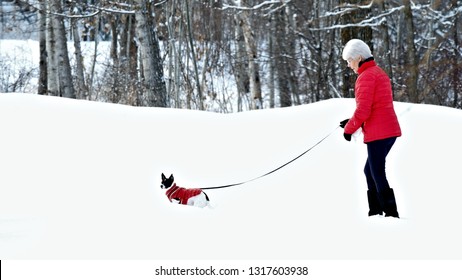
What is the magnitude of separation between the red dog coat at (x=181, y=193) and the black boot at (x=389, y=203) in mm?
1572

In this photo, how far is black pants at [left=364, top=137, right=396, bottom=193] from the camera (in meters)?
5.99

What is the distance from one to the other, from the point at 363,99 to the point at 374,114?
0.53ft

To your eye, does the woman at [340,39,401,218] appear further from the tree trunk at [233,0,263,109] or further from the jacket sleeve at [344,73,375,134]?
the tree trunk at [233,0,263,109]

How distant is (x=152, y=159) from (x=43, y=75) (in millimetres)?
13904

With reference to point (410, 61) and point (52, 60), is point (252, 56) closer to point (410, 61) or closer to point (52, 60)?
point (410, 61)

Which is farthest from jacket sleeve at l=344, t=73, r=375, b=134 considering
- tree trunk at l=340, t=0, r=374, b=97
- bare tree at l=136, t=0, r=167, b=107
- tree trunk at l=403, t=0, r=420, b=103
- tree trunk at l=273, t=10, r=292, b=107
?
tree trunk at l=273, t=10, r=292, b=107

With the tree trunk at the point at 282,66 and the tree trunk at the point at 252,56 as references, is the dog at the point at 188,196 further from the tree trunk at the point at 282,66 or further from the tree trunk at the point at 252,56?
the tree trunk at the point at 282,66

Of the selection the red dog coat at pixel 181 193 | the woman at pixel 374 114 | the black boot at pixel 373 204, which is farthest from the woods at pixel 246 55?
the woman at pixel 374 114

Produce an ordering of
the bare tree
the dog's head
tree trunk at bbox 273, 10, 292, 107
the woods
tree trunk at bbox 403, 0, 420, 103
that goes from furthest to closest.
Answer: tree trunk at bbox 273, 10, 292, 107 < tree trunk at bbox 403, 0, 420, 103 < the woods < the bare tree < the dog's head

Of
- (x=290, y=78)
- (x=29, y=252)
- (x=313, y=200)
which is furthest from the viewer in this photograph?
(x=290, y=78)

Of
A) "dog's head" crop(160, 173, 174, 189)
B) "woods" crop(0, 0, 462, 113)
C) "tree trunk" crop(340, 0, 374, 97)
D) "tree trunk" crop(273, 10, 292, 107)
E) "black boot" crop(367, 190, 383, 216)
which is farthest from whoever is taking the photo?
"tree trunk" crop(273, 10, 292, 107)

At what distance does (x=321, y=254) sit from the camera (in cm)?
538

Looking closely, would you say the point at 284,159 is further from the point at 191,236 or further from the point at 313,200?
the point at 191,236

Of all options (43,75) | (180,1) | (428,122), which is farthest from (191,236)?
(43,75)
